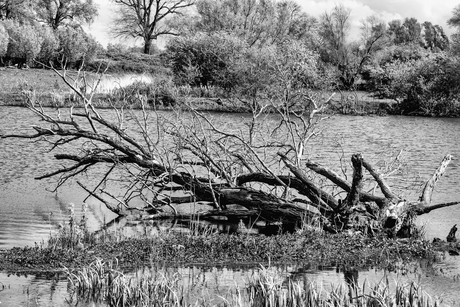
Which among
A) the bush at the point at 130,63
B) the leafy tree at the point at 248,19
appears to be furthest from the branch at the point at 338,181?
the leafy tree at the point at 248,19

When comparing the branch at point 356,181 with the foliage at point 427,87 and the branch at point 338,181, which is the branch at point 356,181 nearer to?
the branch at point 338,181

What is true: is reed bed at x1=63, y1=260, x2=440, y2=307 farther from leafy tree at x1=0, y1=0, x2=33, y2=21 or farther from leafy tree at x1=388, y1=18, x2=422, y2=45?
leafy tree at x1=388, y1=18, x2=422, y2=45

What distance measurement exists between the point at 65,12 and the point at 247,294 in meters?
79.2

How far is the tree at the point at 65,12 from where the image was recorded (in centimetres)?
8244

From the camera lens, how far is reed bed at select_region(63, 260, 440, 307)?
28.9ft

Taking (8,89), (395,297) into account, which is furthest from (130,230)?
(8,89)

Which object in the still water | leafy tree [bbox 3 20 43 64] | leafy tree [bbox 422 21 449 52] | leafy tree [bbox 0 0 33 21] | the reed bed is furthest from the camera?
leafy tree [bbox 422 21 449 52]

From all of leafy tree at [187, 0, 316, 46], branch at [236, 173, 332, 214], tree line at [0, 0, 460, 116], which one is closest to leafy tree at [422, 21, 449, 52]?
tree line at [0, 0, 460, 116]

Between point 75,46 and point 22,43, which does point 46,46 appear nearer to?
point 75,46

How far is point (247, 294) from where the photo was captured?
10.1m

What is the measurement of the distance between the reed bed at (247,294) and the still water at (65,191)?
0.48 meters

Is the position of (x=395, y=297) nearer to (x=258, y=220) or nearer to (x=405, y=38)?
(x=258, y=220)

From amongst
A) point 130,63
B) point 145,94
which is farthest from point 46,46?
point 145,94

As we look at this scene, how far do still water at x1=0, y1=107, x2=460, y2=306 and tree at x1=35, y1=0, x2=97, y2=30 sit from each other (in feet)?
131
